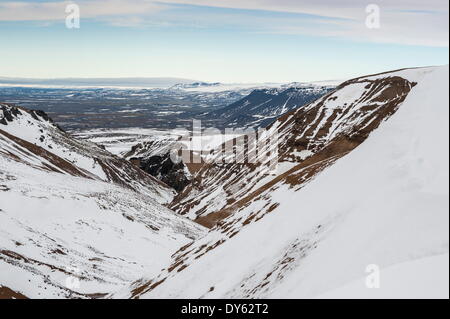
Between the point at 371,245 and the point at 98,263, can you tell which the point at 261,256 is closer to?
the point at 371,245

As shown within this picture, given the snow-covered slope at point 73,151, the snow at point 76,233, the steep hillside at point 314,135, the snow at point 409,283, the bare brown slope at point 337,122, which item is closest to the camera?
the snow at point 409,283

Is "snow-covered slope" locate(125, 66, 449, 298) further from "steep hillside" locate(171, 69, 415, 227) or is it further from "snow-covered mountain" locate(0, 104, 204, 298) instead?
"steep hillside" locate(171, 69, 415, 227)

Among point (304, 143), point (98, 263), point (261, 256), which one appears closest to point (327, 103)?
point (304, 143)

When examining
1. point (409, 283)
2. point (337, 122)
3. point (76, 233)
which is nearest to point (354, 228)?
point (409, 283)

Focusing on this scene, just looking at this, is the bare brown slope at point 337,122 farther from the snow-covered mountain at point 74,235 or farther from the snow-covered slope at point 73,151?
the snow-covered slope at point 73,151

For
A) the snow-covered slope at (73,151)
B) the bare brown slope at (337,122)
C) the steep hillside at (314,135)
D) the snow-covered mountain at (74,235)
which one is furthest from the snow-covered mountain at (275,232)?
the snow-covered slope at (73,151)

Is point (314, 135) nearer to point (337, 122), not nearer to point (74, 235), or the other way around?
point (337, 122)
